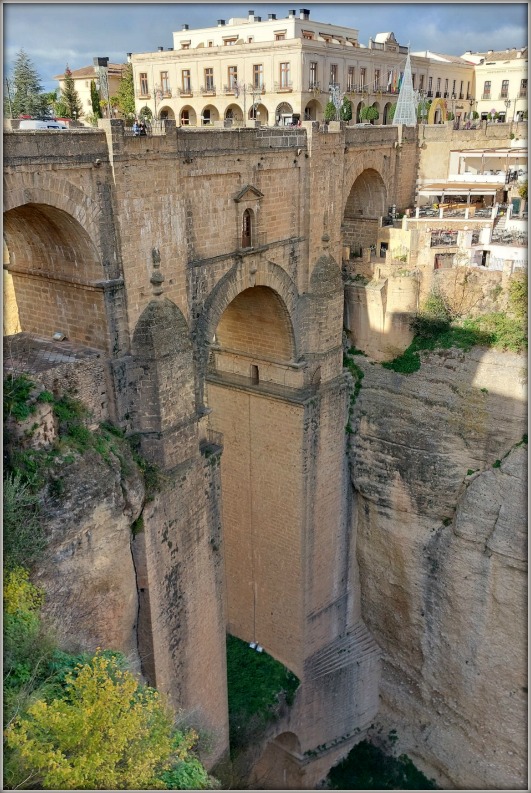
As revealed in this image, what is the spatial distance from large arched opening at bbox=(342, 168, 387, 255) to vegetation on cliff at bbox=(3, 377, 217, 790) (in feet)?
43.5

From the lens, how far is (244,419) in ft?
57.3

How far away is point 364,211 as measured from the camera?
2139 cm

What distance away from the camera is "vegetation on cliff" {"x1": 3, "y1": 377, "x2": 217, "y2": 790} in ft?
22.0

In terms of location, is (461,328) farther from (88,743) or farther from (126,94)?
(126,94)

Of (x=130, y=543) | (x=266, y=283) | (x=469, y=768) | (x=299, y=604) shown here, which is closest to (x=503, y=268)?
(x=266, y=283)

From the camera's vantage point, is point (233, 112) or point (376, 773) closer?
point (376, 773)

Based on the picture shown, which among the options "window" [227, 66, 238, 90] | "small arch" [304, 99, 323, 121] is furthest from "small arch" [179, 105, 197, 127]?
"small arch" [304, 99, 323, 121]

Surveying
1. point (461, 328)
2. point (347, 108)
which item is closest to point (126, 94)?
point (347, 108)

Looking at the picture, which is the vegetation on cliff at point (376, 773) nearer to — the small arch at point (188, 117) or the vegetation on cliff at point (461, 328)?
the vegetation on cliff at point (461, 328)

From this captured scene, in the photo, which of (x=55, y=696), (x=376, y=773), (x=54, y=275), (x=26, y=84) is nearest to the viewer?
(x=55, y=696)

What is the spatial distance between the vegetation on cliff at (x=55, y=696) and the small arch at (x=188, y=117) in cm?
2882

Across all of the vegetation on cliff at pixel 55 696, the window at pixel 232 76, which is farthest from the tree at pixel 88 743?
the window at pixel 232 76

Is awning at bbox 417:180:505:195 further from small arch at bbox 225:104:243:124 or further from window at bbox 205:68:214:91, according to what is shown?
window at bbox 205:68:214:91

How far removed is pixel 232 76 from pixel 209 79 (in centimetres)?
130
